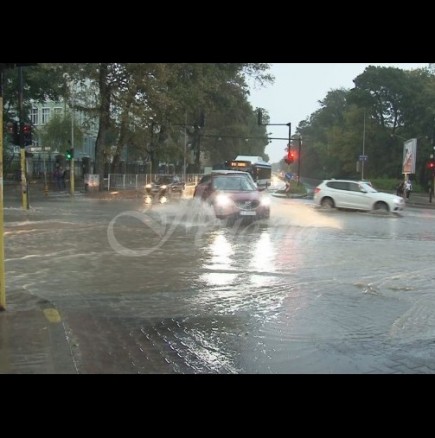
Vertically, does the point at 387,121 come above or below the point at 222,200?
above

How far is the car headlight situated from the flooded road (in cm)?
244

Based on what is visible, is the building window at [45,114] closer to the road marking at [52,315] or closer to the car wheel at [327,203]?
the car wheel at [327,203]

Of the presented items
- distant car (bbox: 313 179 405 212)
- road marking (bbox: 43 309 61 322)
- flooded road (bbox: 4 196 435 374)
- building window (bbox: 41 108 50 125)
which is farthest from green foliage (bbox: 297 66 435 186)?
road marking (bbox: 43 309 61 322)

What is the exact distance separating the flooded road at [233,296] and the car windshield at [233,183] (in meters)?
3.50

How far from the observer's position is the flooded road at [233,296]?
5.64 metres

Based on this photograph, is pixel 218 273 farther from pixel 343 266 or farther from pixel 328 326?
pixel 328 326

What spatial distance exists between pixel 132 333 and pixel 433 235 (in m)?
13.0

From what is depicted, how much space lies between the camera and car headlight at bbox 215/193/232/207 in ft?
60.5

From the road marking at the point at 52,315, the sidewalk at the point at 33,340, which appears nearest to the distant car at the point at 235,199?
the sidewalk at the point at 33,340

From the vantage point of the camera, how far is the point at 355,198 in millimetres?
26172

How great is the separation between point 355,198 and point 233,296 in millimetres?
19081

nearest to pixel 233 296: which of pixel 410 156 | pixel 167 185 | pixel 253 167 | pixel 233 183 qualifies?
pixel 233 183

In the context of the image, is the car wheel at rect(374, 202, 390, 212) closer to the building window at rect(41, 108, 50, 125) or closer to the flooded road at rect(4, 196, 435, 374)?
the flooded road at rect(4, 196, 435, 374)

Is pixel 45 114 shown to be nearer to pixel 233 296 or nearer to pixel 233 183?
pixel 233 183
